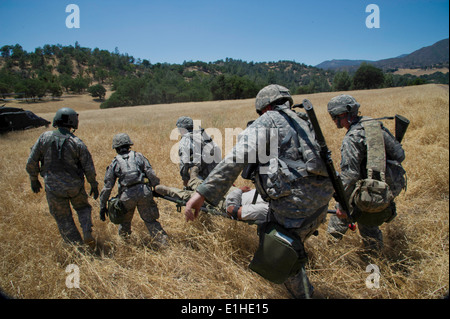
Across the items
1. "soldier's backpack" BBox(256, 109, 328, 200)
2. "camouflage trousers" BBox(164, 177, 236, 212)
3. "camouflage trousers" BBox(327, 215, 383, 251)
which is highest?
"soldier's backpack" BBox(256, 109, 328, 200)

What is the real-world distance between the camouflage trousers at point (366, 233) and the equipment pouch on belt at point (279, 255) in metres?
1.24

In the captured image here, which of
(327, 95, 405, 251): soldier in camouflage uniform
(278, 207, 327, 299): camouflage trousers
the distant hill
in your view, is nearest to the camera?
(278, 207, 327, 299): camouflage trousers

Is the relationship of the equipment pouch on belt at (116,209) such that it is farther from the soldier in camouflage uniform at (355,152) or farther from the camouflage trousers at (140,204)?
the soldier in camouflage uniform at (355,152)

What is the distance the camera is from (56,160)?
360 centimetres

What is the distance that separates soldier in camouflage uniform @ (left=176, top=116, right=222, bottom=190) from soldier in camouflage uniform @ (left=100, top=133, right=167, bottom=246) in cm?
62

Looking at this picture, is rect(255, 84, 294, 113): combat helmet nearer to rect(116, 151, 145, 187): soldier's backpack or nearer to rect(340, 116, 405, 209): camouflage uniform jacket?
rect(340, 116, 405, 209): camouflage uniform jacket

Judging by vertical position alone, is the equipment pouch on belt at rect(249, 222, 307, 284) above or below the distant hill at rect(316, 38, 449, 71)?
below

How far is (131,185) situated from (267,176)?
95.9 inches

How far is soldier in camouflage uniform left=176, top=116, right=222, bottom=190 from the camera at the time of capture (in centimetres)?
411

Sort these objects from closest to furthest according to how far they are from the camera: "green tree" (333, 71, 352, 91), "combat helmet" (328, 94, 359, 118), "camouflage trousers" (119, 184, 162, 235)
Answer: "combat helmet" (328, 94, 359, 118) → "camouflage trousers" (119, 184, 162, 235) → "green tree" (333, 71, 352, 91)

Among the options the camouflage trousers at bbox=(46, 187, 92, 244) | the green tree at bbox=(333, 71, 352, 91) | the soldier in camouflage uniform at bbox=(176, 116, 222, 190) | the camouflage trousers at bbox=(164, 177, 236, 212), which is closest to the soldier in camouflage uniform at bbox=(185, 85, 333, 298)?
the camouflage trousers at bbox=(164, 177, 236, 212)

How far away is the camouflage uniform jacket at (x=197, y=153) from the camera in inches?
162

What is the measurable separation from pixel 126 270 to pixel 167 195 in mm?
1269
